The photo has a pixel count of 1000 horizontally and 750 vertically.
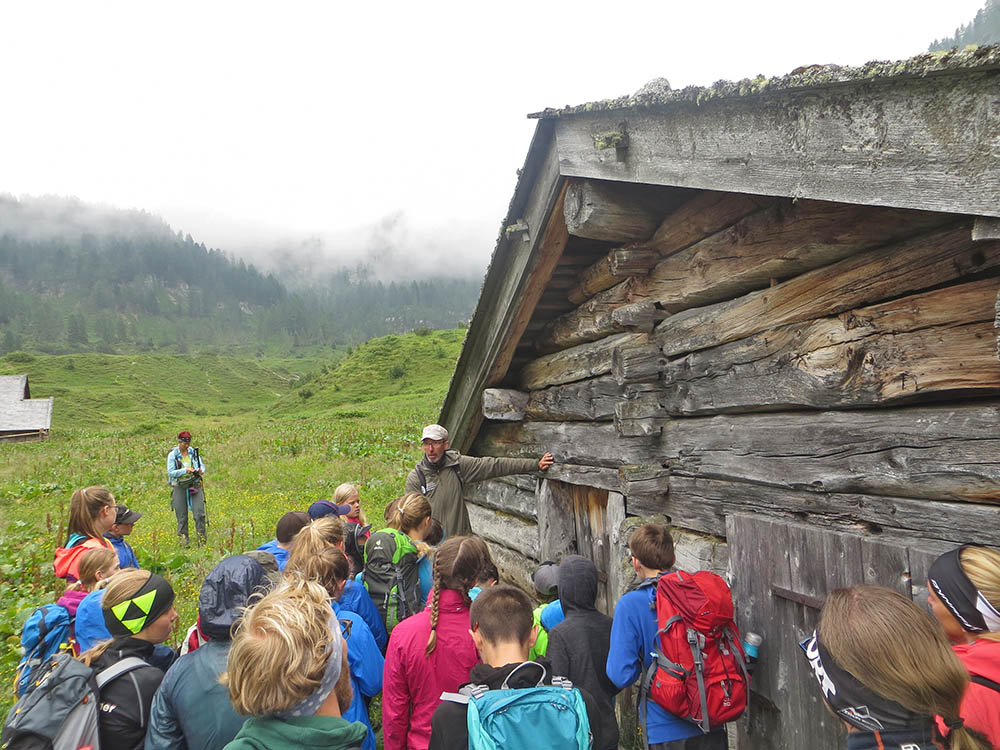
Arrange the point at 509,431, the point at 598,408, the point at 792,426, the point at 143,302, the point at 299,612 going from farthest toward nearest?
the point at 143,302, the point at 509,431, the point at 598,408, the point at 792,426, the point at 299,612

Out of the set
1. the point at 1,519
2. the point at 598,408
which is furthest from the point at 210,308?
the point at 598,408

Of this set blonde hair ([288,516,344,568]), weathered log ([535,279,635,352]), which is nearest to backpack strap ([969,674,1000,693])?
weathered log ([535,279,635,352])

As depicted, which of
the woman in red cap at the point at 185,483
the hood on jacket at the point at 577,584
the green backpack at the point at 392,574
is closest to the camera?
the hood on jacket at the point at 577,584

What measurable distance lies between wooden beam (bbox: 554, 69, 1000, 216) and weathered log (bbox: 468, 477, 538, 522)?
3.80m

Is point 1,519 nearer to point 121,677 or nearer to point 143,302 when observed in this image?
point 121,677

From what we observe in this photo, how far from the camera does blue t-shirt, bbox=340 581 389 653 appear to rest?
3729 millimetres

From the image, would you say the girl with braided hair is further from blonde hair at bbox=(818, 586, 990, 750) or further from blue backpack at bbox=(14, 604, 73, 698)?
blue backpack at bbox=(14, 604, 73, 698)

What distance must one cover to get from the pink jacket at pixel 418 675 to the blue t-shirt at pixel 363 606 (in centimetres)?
92

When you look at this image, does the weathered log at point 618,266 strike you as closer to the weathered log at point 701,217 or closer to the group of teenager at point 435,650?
the weathered log at point 701,217

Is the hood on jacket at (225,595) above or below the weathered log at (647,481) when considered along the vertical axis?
below

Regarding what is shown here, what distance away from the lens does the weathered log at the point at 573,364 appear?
14.1 ft

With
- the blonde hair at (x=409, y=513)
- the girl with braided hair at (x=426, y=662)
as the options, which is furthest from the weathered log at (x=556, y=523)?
the girl with braided hair at (x=426, y=662)

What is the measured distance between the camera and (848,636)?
64.4 inches

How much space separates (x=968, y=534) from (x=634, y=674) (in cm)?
154
